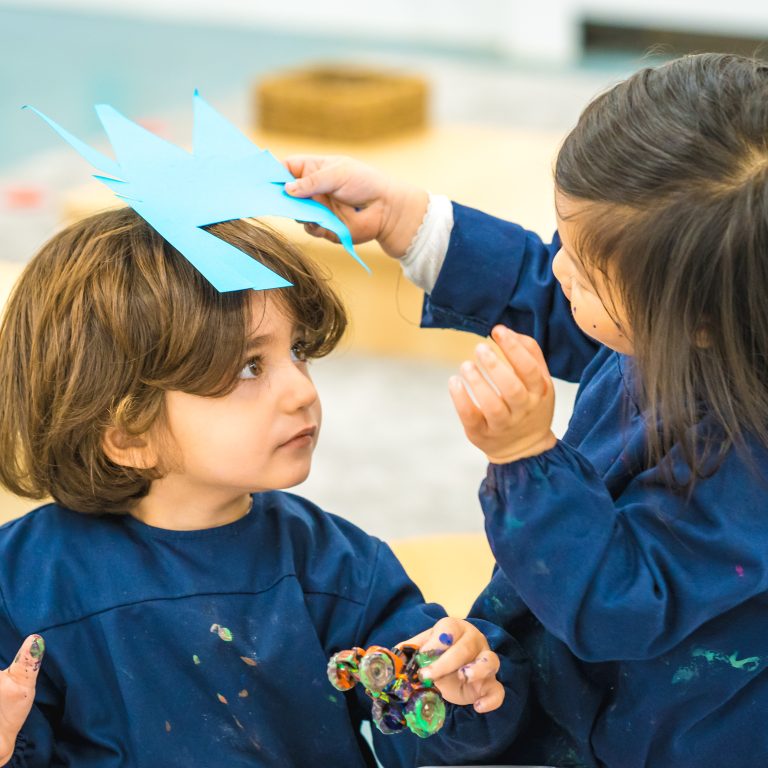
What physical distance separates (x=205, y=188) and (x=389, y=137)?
2.08 metres

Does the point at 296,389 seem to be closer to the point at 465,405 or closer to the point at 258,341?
the point at 258,341

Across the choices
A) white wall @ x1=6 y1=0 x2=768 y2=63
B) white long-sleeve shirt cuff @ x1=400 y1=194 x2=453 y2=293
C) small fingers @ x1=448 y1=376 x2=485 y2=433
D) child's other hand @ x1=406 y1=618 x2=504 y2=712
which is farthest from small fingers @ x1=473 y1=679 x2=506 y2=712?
white wall @ x1=6 y1=0 x2=768 y2=63

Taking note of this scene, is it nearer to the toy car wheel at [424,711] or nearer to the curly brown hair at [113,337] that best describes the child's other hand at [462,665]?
the toy car wheel at [424,711]

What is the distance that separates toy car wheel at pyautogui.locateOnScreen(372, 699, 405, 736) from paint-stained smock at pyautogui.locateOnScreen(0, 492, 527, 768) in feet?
0.18

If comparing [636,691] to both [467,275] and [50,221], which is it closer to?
[467,275]

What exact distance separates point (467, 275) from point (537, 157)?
1.80 m

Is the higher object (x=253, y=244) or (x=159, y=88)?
(x=253, y=244)

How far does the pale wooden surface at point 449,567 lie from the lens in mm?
1140

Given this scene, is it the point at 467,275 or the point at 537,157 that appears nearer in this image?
the point at 467,275

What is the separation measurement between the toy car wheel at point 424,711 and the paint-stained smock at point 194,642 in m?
0.06

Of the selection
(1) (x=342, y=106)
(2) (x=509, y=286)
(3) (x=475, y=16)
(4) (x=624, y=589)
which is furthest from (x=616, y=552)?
(3) (x=475, y=16)

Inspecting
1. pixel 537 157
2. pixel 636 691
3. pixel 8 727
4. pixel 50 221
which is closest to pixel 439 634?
pixel 636 691

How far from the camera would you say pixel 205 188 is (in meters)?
0.87

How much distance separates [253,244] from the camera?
0.86 m
